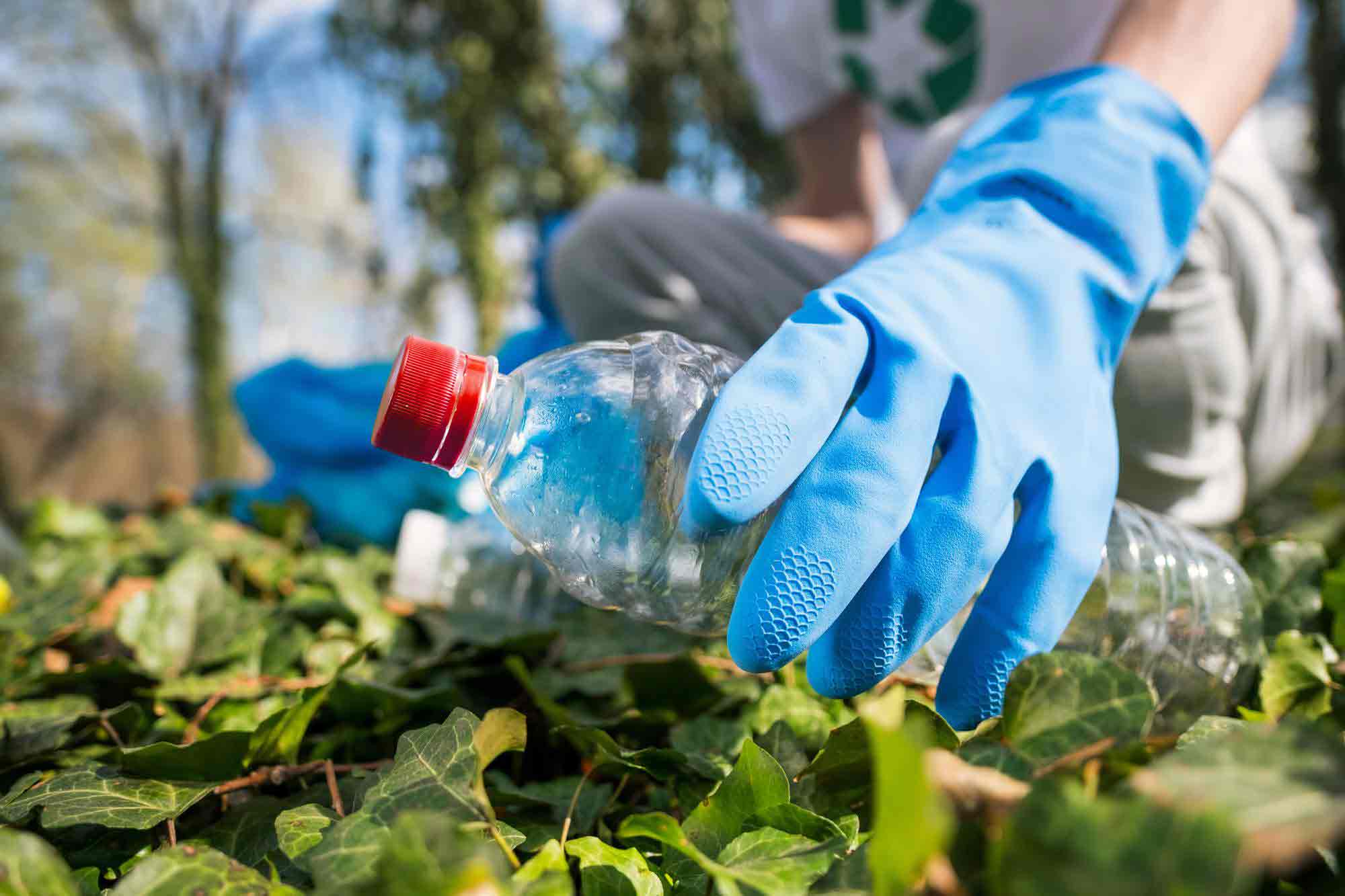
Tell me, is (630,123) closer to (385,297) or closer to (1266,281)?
(385,297)

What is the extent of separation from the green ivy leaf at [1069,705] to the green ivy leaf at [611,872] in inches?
10.0

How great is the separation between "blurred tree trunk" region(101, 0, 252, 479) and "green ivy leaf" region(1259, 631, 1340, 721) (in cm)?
1194

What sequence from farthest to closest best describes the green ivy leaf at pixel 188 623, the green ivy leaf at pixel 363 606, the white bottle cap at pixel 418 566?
the white bottle cap at pixel 418 566 < the green ivy leaf at pixel 363 606 < the green ivy leaf at pixel 188 623

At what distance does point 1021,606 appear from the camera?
2.72 ft

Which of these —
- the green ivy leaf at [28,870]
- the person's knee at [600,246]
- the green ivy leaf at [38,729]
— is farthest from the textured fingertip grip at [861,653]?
the person's knee at [600,246]

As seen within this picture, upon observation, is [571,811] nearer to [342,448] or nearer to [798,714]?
[798,714]

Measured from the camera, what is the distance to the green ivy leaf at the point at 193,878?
458 millimetres

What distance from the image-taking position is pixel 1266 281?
1.73 m

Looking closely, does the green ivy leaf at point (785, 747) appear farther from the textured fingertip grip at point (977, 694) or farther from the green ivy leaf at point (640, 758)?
the textured fingertip grip at point (977, 694)

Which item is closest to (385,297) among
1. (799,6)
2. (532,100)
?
(532,100)

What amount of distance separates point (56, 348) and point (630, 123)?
14477mm

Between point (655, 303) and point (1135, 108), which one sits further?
point (655, 303)

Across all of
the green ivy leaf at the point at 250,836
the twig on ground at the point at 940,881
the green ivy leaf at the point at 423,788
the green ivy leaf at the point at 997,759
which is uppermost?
the twig on ground at the point at 940,881

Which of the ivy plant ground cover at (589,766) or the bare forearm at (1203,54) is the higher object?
the bare forearm at (1203,54)
